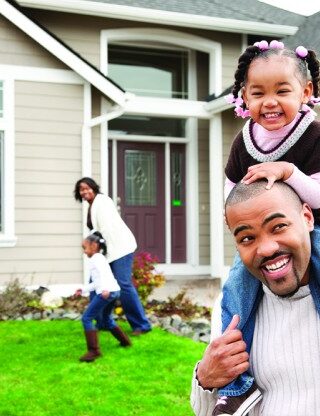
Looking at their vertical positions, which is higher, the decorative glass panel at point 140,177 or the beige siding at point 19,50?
the beige siding at point 19,50

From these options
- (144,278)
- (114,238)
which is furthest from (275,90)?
(144,278)

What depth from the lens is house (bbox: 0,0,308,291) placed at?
34.0ft

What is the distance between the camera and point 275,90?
2.27 meters

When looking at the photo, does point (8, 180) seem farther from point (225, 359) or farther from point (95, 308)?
point (225, 359)

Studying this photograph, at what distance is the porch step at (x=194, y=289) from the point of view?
33.6ft

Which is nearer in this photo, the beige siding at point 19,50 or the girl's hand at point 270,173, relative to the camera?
the girl's hand at point 270,173

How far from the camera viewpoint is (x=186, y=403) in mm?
5402

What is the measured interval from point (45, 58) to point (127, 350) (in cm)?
528

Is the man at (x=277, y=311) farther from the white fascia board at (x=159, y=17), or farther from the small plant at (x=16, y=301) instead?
the white fascia board at (x=159, y=17)

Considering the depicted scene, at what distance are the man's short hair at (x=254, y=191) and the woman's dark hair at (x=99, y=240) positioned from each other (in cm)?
509

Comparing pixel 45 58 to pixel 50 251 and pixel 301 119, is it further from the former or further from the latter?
pixel 301 119

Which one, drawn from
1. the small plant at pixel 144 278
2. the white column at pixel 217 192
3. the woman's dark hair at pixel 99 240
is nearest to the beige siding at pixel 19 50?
the white column at pixel 217 192

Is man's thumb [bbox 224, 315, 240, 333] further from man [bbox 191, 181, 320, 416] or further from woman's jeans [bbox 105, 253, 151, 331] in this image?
woman's jeans [bbox 105, 253, 151, 331]

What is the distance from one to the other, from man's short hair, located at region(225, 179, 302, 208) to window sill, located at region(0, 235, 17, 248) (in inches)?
335
